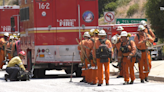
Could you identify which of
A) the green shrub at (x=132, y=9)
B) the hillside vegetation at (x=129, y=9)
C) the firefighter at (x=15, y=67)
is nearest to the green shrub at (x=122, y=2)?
the hillside vegetation at (x=129, y=9)

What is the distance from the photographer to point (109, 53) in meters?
15.4

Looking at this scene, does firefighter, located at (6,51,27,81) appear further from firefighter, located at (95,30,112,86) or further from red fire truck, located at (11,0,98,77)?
firefighter, located at (95,30,112,86)

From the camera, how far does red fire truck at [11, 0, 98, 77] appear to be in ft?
63.4

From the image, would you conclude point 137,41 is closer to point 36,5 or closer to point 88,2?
point 88,2

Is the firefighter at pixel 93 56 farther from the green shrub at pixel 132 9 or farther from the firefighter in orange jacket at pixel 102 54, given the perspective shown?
the green shrub at pixel 132 9

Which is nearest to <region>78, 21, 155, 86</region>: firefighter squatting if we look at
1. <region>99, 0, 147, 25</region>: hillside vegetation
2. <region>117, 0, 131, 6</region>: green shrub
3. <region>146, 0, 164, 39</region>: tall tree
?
<region>146, 0, 164, 39</region>: tall tree

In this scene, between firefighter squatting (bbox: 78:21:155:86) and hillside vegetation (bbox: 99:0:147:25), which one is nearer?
firefighter squatting (bbox: 78:21:155:86)

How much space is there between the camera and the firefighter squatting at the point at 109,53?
15.4 metres

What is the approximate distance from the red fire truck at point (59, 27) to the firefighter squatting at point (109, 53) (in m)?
2.18

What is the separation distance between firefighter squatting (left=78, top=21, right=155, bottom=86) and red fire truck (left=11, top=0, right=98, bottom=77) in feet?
7.14

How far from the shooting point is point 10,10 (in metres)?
29.8

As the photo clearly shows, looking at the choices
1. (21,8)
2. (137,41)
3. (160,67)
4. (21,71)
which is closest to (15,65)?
(21,71)

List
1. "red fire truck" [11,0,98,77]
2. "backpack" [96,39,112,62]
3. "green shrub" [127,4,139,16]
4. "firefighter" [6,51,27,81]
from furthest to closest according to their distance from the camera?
"green shrub" [127,4,139,16], "red fire truck" [11,0,98,77], "firefighter" [6,51,27,81], "backpack" [96,39,112,62]

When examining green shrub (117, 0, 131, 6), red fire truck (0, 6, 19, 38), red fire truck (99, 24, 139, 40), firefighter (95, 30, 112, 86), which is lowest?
firefighter (95, 30, 112, 86)
